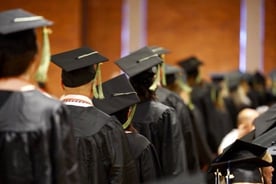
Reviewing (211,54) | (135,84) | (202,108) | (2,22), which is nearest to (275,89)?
(211,54)

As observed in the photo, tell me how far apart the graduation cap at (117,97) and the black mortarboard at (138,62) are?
7.0 inches

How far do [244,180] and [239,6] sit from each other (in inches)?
421

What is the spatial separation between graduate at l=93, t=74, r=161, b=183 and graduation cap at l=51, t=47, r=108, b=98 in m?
0.27

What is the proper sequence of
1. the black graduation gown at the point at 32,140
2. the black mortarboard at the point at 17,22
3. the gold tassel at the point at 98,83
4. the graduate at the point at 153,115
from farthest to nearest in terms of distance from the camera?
the graduate at the point at 153,115, the gold tassel at the point at 98,83, the black mortarboard at the point at 17,22, the black graduation gown at the point at 32,140

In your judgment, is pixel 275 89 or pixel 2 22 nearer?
pixel 2 22

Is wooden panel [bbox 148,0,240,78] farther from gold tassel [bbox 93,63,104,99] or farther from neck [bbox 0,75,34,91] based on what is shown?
neck [bbox 0,75,34,91]

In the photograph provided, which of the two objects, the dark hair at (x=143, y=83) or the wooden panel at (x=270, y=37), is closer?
the dark hair at (x=143, y=83)

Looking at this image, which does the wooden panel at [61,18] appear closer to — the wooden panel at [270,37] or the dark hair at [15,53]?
the wooden panel at [270,37]

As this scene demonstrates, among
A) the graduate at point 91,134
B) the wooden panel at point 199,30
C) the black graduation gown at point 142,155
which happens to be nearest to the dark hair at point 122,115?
the black graduation gown at point 142,155

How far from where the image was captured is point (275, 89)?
475 inches

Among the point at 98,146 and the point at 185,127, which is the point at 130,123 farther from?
the point at 185,127

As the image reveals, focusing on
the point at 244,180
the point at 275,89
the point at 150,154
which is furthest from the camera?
the point at 275,89

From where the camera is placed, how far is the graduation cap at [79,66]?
396 centimetres

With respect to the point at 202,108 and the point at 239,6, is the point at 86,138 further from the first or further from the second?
the point at 239,6
